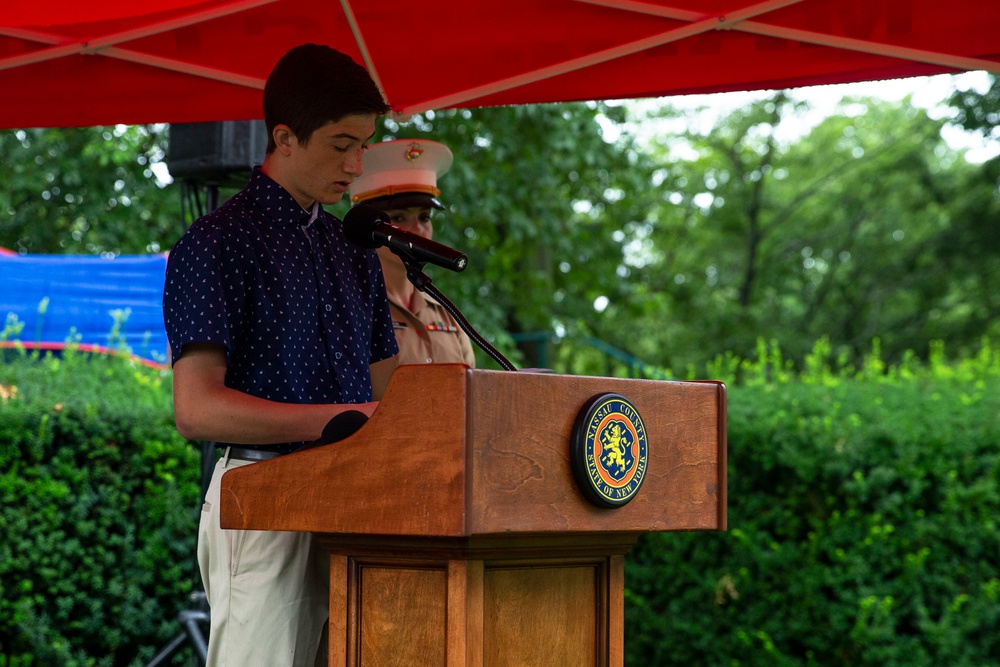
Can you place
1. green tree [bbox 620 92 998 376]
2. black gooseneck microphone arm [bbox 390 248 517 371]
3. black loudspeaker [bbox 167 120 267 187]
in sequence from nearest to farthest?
1. black gooseneck microphone arm [bbox 390 248 517 371]
2. black loudspeaker [bbox 167 120 267 187]
3. green tree [bbox 620 92 998 376]

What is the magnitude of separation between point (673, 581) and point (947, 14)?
3040 mm

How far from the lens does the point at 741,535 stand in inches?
204

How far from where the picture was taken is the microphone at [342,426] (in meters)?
1.86

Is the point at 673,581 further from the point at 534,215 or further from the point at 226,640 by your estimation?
the point at 534,215

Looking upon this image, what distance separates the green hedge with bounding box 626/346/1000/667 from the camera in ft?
16.1

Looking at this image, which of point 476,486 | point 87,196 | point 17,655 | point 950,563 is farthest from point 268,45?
point 87,196

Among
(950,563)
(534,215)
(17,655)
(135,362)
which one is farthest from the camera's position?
(534,215)

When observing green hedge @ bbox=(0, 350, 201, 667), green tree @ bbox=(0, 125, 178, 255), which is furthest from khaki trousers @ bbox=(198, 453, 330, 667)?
green tree @ bbox=(0, 125, 178, 255)

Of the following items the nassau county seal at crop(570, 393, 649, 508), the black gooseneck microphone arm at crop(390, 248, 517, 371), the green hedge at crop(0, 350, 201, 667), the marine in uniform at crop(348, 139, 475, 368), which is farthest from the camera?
the green hedge at crop(0, 350, 201, 667)

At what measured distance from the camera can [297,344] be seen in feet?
7.43

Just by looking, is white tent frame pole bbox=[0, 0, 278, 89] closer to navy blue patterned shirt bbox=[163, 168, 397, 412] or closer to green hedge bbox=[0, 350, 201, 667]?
navy blue patterned shirt bbox=[163, 168, 397, 412]

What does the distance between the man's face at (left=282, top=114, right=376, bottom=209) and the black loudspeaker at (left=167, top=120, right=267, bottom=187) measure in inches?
71.8

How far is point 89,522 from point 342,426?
3133 millimetres

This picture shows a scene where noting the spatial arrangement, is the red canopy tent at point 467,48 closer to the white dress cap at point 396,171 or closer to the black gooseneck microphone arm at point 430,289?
the white dress cap at point 396,171
